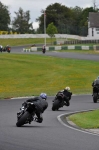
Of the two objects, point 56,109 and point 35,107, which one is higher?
point 35,107

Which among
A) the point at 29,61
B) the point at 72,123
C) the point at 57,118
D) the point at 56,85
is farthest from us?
the point at 29,61

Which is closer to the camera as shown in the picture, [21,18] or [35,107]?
[35,107]

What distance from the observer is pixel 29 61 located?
199ft

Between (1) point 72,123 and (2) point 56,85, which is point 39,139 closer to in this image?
(1) point 72,123

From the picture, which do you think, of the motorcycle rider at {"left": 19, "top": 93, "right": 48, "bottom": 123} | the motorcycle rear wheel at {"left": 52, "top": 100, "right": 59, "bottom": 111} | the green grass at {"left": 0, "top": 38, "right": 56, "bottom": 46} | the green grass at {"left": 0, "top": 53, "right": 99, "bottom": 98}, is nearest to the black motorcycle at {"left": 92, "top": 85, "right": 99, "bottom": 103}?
the motorcycle rear wheel at {"left": 52, "top": 100, "right": 59, "bottom": 111}

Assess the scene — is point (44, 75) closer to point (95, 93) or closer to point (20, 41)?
point (95, 93)

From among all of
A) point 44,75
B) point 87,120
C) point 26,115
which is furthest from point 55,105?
point 44,75

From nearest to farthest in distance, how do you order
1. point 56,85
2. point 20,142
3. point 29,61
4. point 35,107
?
point 20,142 < point 35,107 < point 56,85 < point 29,61

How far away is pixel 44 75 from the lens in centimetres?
4997

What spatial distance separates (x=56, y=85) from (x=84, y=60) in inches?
819

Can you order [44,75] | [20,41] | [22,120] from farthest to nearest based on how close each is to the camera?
[20,41], [44,75], [22,120]

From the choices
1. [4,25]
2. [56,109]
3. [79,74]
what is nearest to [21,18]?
[4,25]

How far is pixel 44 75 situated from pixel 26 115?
33.5m

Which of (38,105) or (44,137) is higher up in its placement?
(38,105)
